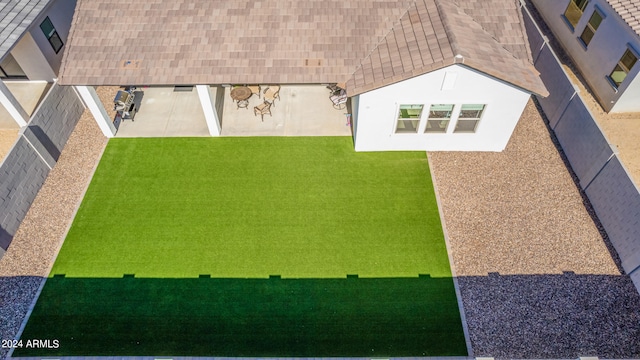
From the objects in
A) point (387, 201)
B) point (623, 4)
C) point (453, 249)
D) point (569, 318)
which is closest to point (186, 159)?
point (387, 201)

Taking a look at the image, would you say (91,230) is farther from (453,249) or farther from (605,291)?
(605,291)

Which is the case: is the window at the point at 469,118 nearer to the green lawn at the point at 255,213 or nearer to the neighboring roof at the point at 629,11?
the green lawn at the point at 255,213

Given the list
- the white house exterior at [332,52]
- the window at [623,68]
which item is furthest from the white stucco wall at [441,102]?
the window at [623,68]

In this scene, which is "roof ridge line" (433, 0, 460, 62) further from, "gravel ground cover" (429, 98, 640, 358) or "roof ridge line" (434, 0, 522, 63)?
"gravel ground cover" (429, 98, 640, 358)

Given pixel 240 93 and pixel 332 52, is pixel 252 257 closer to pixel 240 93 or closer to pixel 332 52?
pixel 240 93

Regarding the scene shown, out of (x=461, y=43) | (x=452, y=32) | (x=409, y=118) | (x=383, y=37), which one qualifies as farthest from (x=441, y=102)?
(x=383, y=37)

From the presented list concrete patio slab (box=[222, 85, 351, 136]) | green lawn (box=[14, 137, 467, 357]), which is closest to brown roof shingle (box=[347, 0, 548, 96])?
concrete patio slab (box=[222, 85, 351, 136])
